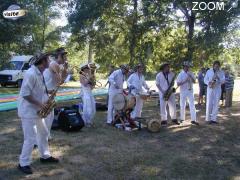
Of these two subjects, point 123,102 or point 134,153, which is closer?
point 134,153

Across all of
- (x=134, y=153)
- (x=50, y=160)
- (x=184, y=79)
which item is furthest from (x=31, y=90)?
(x=184, y=79)

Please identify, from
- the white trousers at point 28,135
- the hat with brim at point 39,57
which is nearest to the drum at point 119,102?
the white trousers at point 28,135

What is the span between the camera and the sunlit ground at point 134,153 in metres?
6.50

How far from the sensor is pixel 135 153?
25.9 ft

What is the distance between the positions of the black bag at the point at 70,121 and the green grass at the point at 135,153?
0.21m

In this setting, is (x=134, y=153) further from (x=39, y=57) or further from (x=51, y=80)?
(x=39, y=57)

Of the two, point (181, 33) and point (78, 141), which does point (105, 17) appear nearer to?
point (181, 33)

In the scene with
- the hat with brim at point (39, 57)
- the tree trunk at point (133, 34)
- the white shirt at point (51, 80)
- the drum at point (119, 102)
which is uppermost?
the tree trunk at point (133, 34)

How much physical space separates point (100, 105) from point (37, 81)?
8.79 m

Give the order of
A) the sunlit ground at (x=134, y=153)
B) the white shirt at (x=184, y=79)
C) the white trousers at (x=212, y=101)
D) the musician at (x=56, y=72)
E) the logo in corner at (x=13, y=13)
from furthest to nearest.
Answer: the logo in corner at (x=13, y=13)
the white trousers at (x=212, y=101)
the white shirt at (x=184, y=79)
the musician at (x=56, y=72)
the sunlit ground at (x=134, y=153)

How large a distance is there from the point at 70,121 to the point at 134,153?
8.31 feet

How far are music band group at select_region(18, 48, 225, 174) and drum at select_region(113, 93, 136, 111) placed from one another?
0.33ft

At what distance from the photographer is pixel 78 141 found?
8.82 m

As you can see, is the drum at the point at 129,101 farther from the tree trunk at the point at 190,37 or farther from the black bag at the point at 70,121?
the tree trunk at the point at 190,37
